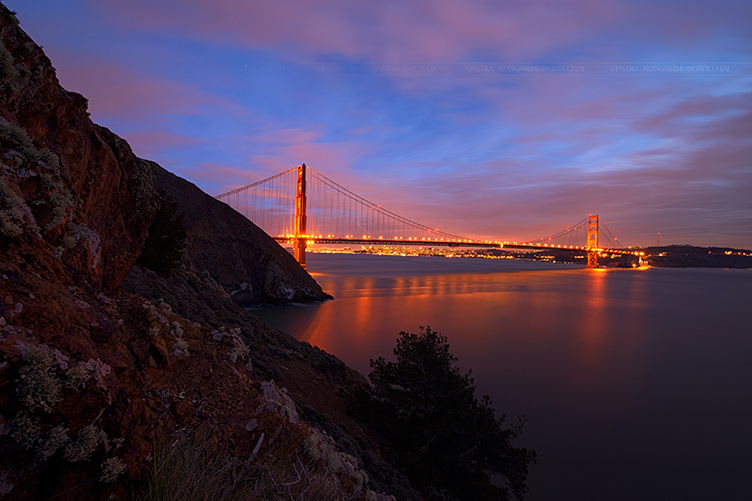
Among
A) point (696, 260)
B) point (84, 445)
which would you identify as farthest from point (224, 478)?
point (696, 260)

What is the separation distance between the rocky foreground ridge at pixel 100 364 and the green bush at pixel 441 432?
720 mm

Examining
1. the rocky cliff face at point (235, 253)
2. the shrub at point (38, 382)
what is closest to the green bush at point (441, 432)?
the shrub at point (38, 382)

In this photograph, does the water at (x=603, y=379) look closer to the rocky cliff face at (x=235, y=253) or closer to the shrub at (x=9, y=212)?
the rocky cliff face at (x=235, y=253)

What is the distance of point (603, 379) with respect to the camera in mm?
15297

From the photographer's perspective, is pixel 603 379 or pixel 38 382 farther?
pixel 603 379

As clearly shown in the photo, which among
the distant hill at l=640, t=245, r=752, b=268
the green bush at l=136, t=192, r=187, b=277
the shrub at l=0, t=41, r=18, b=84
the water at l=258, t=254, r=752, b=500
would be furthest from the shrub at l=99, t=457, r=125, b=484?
the distant hill at l=640, t=245, r=752, b=268

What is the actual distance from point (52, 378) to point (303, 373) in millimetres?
7474

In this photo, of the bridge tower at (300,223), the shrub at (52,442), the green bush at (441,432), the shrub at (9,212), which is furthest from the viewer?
the bridge tower at (300,223)

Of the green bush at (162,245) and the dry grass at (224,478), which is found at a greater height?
the green bush at (162,245)

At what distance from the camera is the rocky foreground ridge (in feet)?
8.01

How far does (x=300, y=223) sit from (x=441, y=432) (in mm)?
50710

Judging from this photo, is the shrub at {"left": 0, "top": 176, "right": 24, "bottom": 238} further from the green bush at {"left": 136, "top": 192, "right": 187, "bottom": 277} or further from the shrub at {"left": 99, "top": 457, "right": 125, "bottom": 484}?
the green bush at {"left": 136, "top": 192, "right": 187, "bottom": 277}

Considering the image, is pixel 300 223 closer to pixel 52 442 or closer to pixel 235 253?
pixel 235 253

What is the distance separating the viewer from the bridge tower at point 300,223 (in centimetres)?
5300
